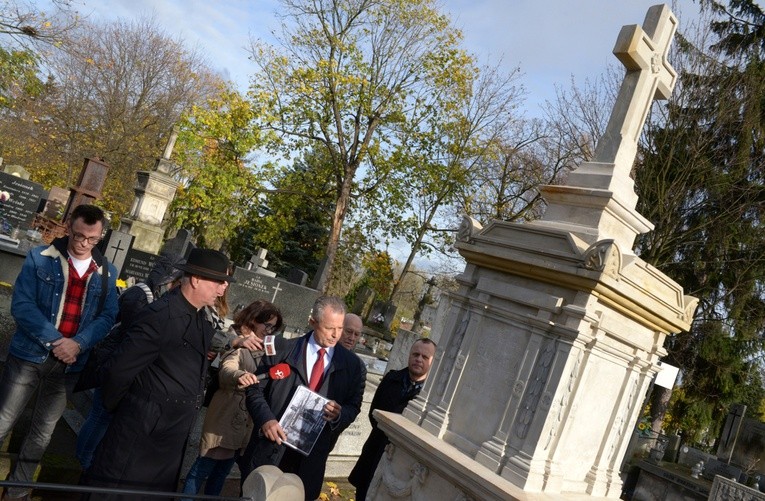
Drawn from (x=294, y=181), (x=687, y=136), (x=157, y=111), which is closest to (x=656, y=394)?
(x=687, y=136)

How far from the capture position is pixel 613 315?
12.2ft

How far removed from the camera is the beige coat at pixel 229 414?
15.9ft

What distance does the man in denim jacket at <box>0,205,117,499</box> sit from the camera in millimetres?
4266

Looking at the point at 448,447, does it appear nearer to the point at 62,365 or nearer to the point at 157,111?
the point at 62,365

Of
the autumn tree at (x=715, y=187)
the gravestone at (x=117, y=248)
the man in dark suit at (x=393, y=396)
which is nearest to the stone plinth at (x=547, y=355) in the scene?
the man in dark suit at (x=393, y=396)

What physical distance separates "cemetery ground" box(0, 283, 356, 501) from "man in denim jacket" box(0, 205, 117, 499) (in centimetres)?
50

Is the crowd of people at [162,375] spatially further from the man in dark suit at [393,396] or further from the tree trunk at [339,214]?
the tree trunk at [339,214]

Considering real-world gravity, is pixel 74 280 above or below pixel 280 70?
below

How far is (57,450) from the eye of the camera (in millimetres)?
5305

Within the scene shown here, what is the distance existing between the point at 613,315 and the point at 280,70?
21137 mm

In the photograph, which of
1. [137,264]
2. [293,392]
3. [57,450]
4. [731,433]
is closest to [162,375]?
[293,392]

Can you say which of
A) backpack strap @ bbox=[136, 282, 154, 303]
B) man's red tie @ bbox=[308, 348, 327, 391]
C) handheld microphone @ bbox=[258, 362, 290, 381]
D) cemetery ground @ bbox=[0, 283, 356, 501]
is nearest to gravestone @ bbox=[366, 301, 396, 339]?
cemetery ground @ bbox=[0, 283, 356, 501]

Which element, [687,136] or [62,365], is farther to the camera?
[687,136]

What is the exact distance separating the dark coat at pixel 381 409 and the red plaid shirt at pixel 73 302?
2.23m
